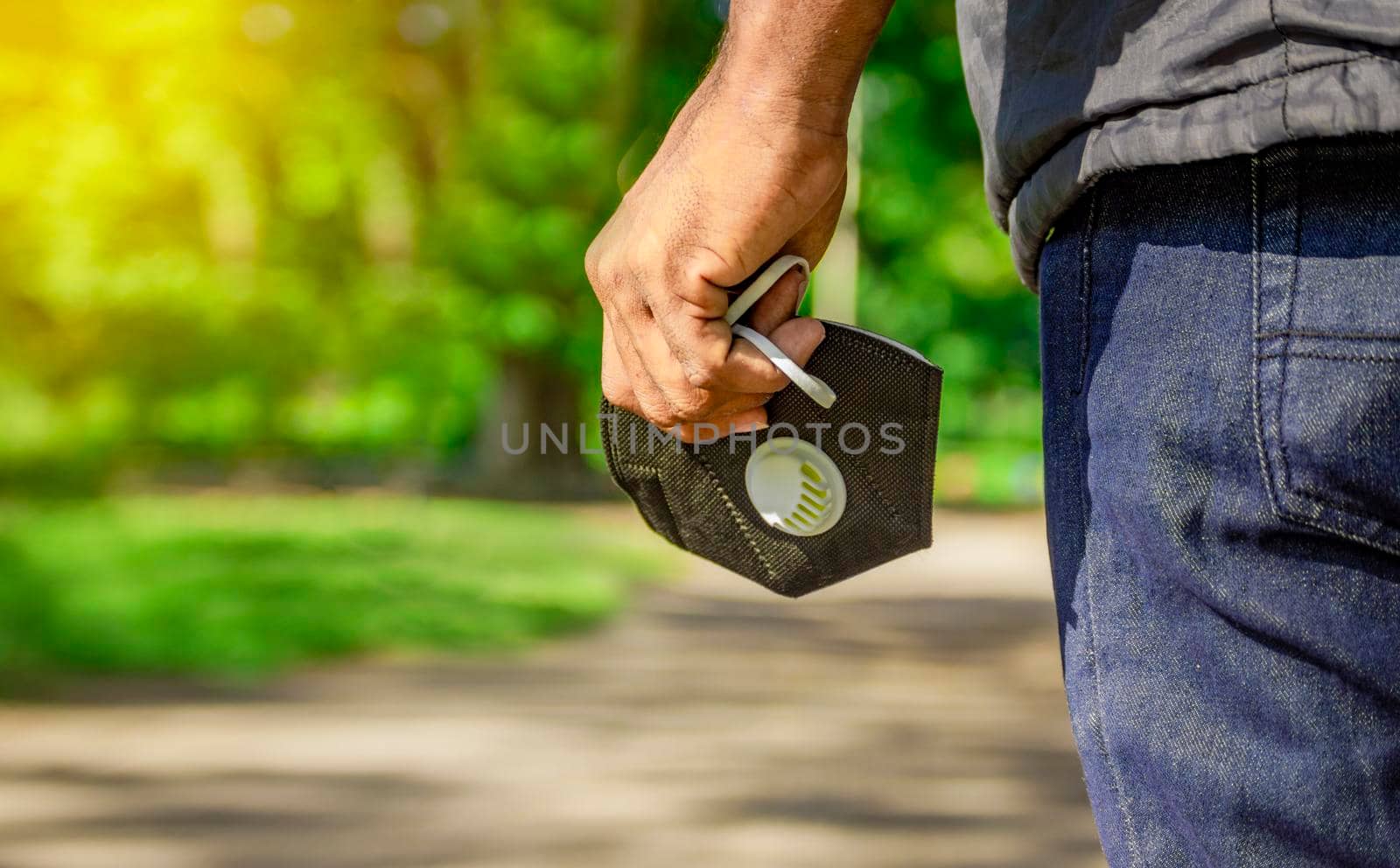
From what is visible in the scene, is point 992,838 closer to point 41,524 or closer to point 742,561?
point 742,561

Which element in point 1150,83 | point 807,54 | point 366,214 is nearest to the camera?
point 1150,83

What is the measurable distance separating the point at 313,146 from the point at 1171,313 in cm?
1777

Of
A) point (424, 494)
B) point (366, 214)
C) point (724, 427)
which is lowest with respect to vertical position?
point (424, 494)

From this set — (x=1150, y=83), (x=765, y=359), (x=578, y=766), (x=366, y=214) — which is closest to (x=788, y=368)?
(x=765, y=359)

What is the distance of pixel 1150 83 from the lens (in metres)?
0.92

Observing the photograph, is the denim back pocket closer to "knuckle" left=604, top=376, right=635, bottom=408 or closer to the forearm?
the forearm

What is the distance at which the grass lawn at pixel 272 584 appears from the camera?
580 centimetres

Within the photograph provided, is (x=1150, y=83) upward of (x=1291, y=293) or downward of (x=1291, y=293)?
upward

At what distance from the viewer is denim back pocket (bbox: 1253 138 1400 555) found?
80cm

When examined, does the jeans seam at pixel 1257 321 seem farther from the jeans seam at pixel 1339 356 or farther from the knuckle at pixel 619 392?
the knuckle at pixel 619 392

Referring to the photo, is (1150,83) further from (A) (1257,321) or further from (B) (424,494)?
(B) (424,494)

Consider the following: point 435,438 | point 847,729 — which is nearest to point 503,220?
point 435,438

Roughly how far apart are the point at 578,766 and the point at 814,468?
134 inches

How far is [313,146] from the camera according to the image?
687 inches
